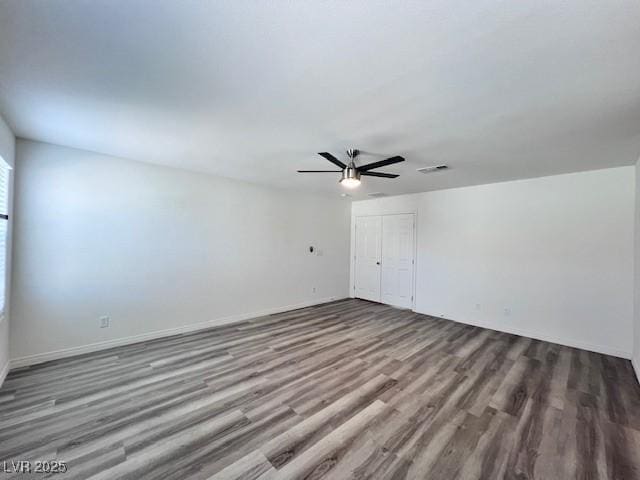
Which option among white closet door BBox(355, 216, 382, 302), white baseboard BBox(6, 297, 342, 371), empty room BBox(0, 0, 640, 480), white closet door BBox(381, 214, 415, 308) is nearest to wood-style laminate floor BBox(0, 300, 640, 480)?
empty room BBox(0, 0, 640, 480)

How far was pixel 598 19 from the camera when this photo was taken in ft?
4.16

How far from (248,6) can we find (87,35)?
37.4 inches

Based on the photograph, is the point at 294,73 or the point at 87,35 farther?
the point at 294,73

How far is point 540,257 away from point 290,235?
4.38 m

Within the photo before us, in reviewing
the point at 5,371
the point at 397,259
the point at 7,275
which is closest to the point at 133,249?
the point at 7,275

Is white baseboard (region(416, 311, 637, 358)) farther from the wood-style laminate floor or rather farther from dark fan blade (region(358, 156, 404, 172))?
dark fan blade (region(358, 156, 404, 172))

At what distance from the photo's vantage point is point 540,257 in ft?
13.9

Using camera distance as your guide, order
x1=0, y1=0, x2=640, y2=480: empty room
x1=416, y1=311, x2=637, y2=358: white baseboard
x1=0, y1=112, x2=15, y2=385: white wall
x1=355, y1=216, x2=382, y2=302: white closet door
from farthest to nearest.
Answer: x1=355, y1=216, x2=382, y2=302: white closet door, x1=416, y1=311, x2=637, y2=358: white baseboard, x1=0, y1=112, x2=15, y2=385: white wall, x1=0, y1=0, x2=640, y2=480: empty room

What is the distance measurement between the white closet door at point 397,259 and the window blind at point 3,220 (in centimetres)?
600

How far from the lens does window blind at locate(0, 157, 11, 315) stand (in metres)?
2.57

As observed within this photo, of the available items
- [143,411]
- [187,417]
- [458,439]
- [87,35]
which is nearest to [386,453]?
[458,439]

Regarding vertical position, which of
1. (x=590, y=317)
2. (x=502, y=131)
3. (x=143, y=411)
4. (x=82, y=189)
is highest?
(x=502, y=131)

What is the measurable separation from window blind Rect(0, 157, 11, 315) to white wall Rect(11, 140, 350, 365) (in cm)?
31

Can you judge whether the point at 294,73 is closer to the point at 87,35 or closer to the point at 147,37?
the point at 147,37
